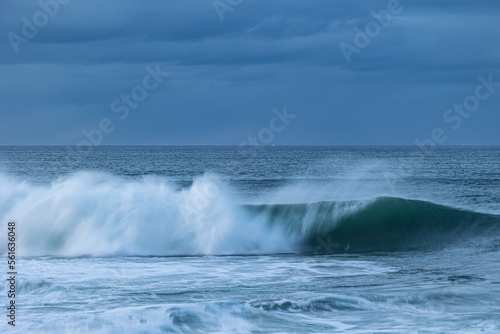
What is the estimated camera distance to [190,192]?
19.8 m

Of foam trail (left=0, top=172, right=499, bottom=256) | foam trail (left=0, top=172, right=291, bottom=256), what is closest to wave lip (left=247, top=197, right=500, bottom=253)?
foam trail (left=0, top=172, right=499, bottom=256)

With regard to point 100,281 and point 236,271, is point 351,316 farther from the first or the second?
point 100,281

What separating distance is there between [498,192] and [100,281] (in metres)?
25.8

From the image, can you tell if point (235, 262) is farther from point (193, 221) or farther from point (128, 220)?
point (128, 220)

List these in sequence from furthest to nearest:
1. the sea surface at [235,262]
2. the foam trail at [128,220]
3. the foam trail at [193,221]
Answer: the foam trail at [193,221], the foam trail at [128,220], the sea surface at [235,262]

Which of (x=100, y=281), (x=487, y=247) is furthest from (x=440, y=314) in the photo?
(x=487, y=247)

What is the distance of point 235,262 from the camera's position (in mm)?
14125

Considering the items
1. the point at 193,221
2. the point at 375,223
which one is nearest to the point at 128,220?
the point at 193,221

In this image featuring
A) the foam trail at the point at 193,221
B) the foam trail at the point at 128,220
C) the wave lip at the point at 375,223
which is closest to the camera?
the foam trail at the point at 128,220

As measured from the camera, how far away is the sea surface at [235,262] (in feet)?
29.8

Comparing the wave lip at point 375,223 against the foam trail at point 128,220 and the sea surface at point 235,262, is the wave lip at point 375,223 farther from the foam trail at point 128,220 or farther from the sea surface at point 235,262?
the foam trail at point 128,220

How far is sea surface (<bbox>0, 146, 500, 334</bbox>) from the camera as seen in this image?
29.8 ft

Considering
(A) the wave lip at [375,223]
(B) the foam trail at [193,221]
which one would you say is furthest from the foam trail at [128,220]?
(A) the wave lip at [375,223]

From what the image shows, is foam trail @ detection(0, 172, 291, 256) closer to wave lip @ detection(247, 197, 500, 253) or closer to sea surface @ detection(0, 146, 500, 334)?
sea surface @ detection(0, 146, 500, 334)
